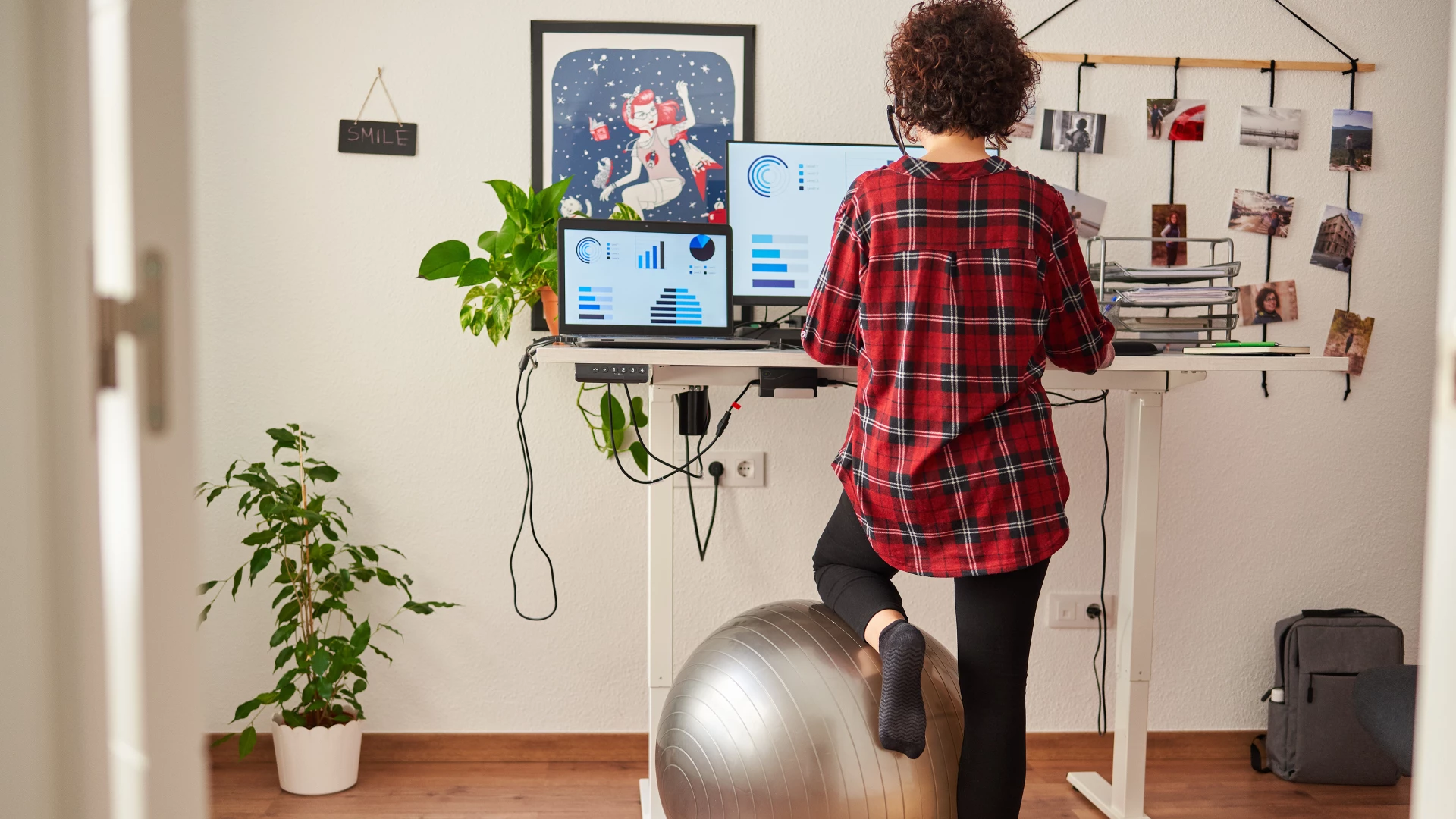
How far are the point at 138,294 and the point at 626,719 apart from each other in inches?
76.7

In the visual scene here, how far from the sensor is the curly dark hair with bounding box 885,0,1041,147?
128cm

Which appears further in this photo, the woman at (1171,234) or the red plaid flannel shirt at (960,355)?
the woman at (1171,234)

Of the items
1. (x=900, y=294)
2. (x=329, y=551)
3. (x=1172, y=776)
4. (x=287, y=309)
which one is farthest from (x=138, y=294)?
(x=1172, y=776)

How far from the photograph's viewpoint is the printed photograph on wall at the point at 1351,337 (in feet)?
7.69

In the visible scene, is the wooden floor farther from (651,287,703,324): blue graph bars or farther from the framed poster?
the framed poster

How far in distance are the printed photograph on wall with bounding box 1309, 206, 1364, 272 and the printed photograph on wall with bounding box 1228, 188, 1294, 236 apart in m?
0.08

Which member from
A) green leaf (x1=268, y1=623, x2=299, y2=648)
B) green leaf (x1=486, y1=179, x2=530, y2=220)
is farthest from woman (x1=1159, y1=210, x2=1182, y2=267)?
green leaf (x1=268, y1=623, x2=299, y2=648)

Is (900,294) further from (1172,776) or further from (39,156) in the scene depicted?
(1172,776)

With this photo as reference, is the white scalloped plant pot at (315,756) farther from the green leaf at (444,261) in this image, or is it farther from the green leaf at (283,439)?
the green leaf at (444,261)

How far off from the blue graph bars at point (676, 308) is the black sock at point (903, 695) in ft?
2.76

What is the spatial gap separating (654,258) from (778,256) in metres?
0.28

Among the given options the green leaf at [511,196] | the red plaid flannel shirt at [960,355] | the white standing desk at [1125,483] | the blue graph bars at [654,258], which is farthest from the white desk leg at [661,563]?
the red plaid flannel shirt at [960,355]

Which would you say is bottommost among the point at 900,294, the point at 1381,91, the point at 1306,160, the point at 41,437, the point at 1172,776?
the point at 1172,776

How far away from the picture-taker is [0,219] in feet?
1.63
